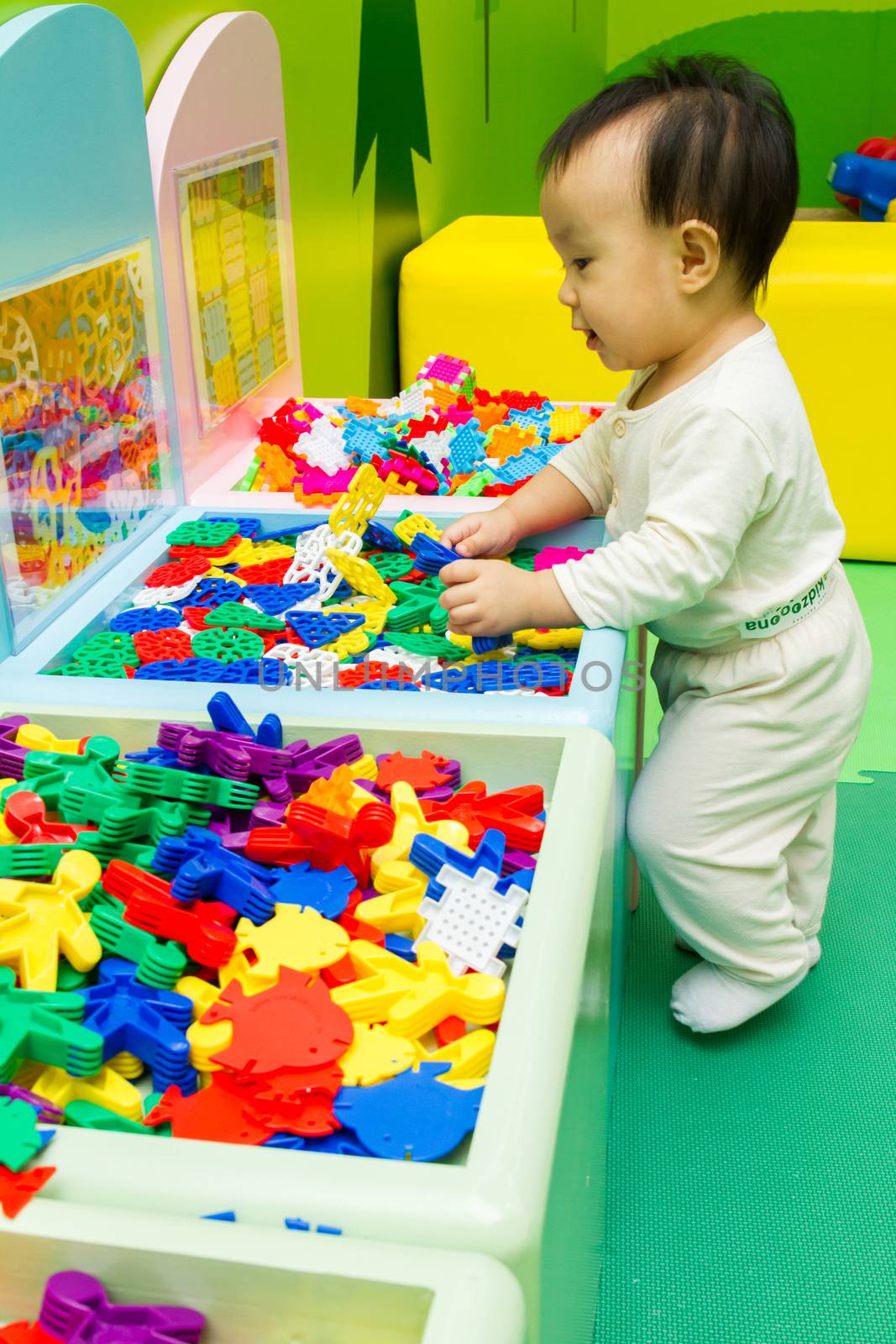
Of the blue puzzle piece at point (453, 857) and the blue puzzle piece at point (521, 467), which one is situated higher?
the blue puzzle piece at point (453, 857)

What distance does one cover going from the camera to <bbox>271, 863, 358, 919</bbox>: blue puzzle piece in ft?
2.05

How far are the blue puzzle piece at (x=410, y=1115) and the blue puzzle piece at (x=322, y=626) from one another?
0.47 metres

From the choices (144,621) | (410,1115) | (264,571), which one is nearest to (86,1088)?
(410,1115)

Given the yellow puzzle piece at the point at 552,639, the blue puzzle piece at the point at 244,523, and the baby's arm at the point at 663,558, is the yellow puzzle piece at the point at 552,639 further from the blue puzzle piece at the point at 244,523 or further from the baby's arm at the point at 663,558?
the blue puzzle piece at the point at 244,523

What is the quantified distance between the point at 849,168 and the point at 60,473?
374 cm

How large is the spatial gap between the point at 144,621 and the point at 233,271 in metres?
0.51

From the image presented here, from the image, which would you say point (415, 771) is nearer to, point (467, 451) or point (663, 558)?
point (663, 558)

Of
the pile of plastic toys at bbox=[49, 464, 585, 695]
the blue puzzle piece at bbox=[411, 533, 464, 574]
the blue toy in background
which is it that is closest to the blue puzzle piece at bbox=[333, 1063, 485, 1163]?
the pile of plastic toys at bbox=[49, 464, 585, 695]

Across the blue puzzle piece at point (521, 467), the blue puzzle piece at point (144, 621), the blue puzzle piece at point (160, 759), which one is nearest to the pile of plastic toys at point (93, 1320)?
the blue puzzle piece at point (160, 759)

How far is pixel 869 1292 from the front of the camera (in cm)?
86

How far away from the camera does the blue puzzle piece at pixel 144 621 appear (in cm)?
94

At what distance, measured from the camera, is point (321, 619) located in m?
0.96

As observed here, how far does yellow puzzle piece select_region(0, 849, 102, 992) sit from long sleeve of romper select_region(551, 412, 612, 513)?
60 centimetres

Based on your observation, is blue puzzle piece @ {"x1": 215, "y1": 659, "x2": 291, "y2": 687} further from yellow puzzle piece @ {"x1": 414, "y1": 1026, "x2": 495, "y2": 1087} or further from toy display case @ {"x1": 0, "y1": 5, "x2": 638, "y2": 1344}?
yellow puzzle piece @ {"x1": 414, "y1": 1026, "x2": 495, "y2": 1087}
